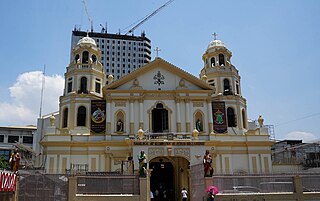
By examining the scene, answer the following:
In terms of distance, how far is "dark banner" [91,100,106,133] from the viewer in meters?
37.0

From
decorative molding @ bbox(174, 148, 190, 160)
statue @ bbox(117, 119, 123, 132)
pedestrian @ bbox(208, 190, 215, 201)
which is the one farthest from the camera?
statue @ bbox(117, 119, 123, 132)

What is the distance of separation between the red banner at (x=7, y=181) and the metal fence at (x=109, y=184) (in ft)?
11.9

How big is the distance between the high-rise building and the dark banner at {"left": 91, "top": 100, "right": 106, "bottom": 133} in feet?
243

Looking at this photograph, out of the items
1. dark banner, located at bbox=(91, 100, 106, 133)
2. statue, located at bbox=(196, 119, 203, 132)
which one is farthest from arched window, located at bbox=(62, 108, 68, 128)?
statue, located at bbox=(196, 119, 203, 132)

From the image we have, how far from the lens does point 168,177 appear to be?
3588 cm

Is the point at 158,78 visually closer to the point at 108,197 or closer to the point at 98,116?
the point at 98,116

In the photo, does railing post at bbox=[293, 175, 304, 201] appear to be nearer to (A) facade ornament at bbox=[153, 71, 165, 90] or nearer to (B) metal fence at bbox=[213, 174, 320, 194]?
(B) metal fence at bbox=[213, 174, 320, 194]

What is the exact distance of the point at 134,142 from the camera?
31.4 meters

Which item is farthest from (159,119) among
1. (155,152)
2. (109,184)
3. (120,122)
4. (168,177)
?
(109,184)

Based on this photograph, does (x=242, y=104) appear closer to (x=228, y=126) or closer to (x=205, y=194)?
(x=228, y=126)

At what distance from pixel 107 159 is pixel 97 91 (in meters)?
8.95

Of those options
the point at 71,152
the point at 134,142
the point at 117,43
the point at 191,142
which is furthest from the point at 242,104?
the point at 117,43

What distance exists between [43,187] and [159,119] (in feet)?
62.1

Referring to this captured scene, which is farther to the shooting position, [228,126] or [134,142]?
[228,126]
